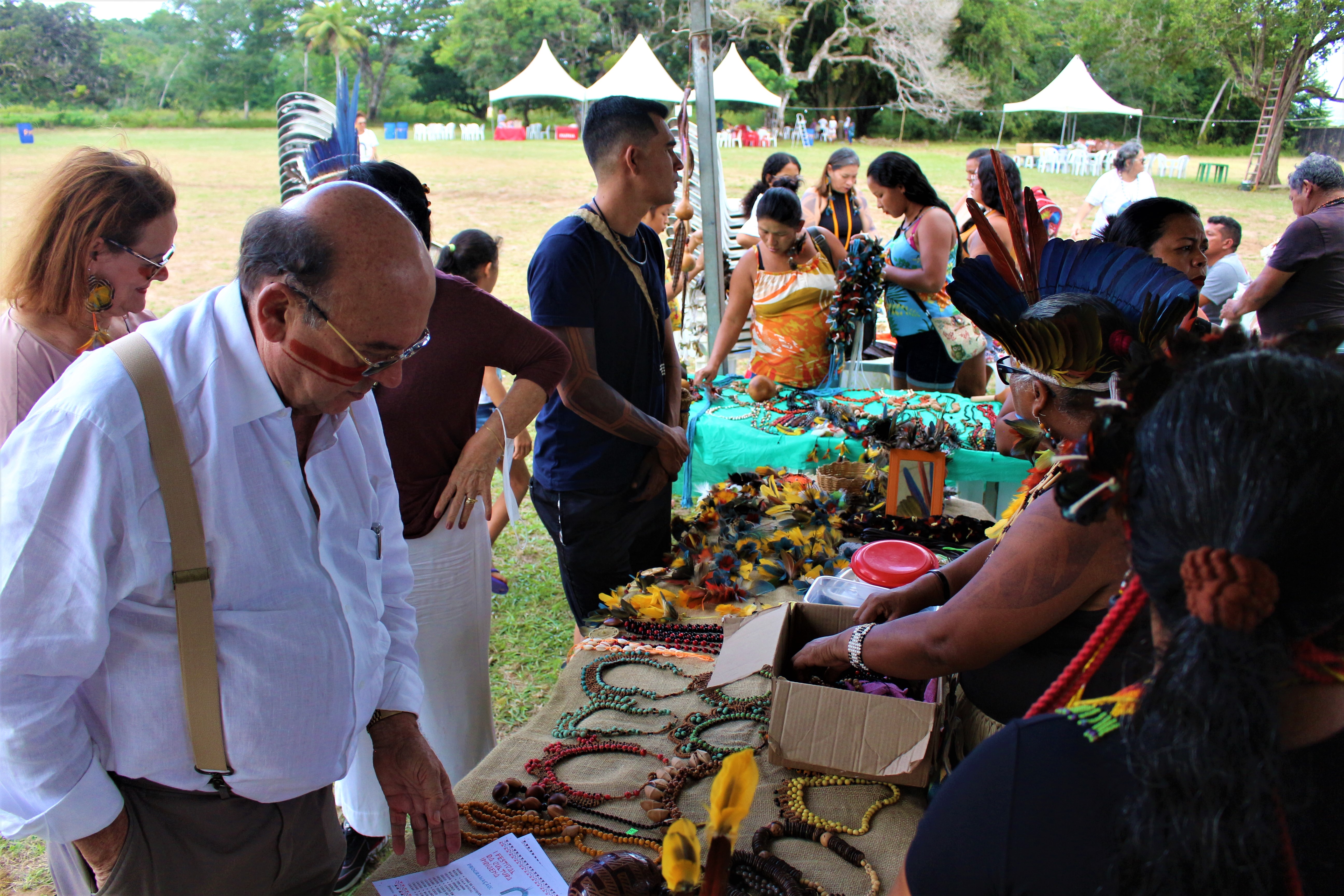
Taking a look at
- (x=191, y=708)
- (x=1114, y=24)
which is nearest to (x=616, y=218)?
(x=191, y=708)

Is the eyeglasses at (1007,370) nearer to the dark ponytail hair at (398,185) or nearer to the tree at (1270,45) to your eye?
the dark ponytail hair at (398,185)

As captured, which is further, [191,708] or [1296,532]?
[191,708]

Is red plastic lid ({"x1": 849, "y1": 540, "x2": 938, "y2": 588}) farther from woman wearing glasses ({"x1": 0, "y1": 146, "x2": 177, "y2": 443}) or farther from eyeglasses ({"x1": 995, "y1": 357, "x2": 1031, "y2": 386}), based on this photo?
woman wearing glasses ({"x1": 0, "y1": 146, "x2": 177, "y2": 443})

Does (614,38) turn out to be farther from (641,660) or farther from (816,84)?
(641,660)

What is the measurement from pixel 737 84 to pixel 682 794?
15.5 m

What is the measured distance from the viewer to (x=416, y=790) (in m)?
1.50

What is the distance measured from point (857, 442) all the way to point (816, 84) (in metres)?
38.9

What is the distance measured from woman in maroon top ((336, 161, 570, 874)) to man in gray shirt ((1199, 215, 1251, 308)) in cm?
587

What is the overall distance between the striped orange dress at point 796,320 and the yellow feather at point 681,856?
3.31 meters

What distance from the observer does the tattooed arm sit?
265 centimetres

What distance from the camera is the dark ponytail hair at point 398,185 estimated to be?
86.8 inches

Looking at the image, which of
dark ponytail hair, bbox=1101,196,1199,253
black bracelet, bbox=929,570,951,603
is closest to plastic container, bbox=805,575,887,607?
black bracelet, bbox=929,570,951,603

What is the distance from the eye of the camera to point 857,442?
141 inches

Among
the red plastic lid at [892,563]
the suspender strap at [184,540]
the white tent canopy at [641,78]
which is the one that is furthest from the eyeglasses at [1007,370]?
the white tent canopy at [641,78]
